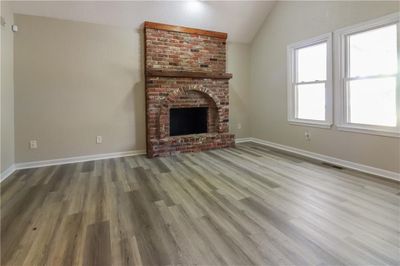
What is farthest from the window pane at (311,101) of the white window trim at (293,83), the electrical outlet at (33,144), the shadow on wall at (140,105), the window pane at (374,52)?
the electrical outlet at (33,144)

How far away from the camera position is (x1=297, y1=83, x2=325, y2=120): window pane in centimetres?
413

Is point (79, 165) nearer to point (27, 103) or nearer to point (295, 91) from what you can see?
point (27, 103)

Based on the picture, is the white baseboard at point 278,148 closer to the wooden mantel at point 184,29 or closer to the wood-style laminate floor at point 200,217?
the wood-style laminate floor at point 200,217

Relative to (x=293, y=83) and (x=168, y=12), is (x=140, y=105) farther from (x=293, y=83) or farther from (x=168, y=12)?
(x=293, y=83)

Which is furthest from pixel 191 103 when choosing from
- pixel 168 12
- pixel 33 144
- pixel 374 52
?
pixel 374 52

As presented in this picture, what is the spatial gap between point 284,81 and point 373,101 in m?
1.81

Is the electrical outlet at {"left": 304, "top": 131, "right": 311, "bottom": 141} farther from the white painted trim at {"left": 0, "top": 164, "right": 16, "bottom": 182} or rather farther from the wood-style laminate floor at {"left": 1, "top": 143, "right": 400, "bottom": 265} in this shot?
the white painted trim at {"left": 0, "top": 164, "right": 16, "bottom": 182}

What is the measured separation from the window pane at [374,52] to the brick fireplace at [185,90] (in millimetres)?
2400

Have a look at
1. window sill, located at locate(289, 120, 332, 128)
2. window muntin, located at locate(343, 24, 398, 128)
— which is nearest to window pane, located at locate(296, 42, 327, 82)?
window muntin, located at locate(343, 24, 398, 128)

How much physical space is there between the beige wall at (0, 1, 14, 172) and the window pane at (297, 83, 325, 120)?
5.01 m

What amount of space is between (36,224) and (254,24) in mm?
5292

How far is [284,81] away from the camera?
4859 millimetres

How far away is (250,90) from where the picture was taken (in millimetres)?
5840

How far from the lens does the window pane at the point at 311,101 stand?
13.6ft
